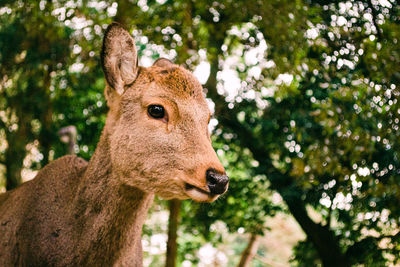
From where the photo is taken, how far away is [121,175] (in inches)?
97.7

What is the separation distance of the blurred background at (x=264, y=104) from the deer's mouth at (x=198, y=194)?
1385 mm

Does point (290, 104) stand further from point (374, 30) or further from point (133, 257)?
point (133, 257)

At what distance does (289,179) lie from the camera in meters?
5.14

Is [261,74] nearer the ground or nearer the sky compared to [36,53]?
nearer the sky

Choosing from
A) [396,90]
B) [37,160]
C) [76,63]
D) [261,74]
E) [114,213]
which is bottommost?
[37,160]

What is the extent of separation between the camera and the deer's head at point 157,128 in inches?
87.5

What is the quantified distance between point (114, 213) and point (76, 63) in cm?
426

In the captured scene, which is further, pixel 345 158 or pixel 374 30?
pixel 374 30

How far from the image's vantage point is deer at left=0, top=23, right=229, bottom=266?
235 cm

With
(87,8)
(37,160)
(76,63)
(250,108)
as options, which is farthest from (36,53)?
(250,108)

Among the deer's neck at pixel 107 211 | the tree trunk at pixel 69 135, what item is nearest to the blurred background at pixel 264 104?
the tree trunk at pixel 69 135

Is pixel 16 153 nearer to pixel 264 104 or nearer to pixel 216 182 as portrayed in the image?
pixel 264 104

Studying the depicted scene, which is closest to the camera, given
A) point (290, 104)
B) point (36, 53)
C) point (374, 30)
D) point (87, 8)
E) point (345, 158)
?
point (345, 158)

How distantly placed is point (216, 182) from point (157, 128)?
0.57m
